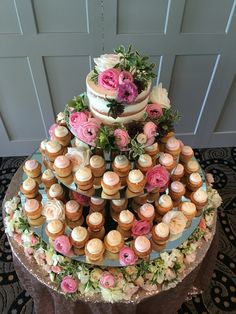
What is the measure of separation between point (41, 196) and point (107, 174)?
40cm

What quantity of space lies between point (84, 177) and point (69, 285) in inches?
17.7

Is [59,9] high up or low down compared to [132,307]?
up

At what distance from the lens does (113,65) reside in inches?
37.9

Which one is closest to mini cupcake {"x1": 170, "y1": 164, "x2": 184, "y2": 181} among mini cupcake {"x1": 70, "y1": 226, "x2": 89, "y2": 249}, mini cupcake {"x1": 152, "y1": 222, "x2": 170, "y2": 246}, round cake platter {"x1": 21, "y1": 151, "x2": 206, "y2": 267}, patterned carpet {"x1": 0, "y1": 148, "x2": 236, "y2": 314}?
round cake platter {"x1": 21, "y1": 151, "x2": 206, "y2": 267}

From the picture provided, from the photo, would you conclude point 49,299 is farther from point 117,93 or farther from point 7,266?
point 117,93

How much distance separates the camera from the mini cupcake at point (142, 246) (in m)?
1.12

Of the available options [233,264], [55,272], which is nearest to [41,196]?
[55,272]

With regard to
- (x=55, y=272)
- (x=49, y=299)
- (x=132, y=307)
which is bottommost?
(x=49, y=299)

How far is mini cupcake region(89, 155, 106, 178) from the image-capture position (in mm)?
1117

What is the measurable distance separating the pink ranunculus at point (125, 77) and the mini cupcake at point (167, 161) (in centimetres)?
38

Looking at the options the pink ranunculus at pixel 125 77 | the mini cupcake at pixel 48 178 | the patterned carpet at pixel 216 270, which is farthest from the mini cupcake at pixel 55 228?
the patterned carpet at pixel 216 270

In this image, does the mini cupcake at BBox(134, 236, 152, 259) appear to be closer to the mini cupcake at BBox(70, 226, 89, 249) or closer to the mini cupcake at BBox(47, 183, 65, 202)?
the mini cupcake at BBox(70, 226, 89, 249)

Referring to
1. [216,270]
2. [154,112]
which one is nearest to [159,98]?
[154,112]

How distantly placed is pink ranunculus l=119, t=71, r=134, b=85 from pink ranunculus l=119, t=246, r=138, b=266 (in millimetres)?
637
